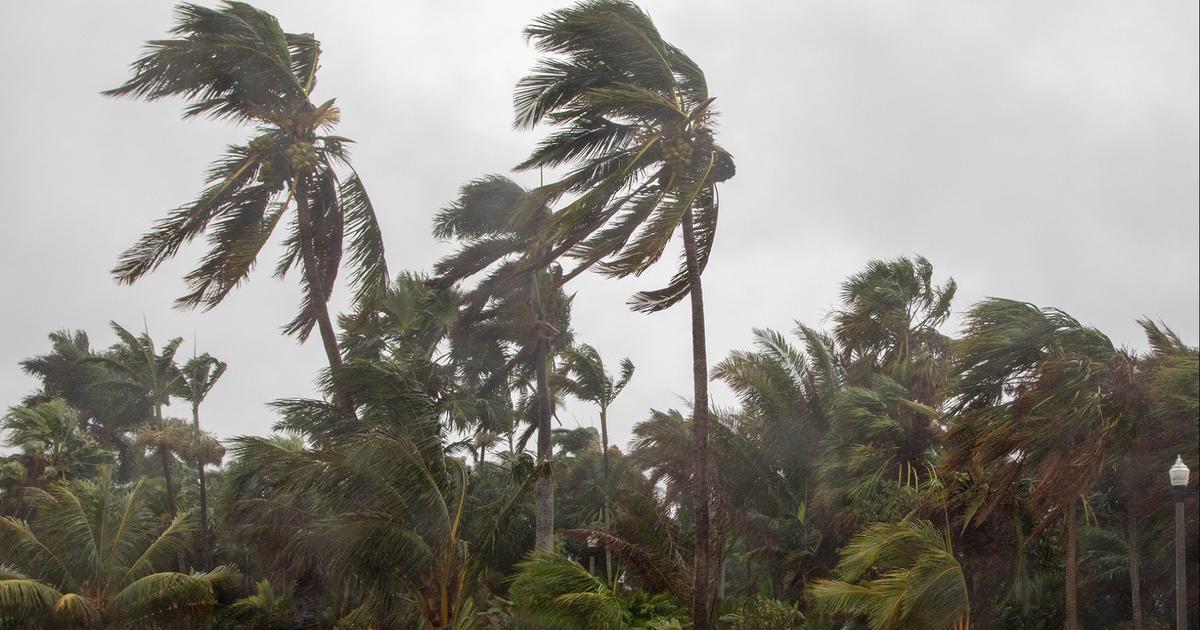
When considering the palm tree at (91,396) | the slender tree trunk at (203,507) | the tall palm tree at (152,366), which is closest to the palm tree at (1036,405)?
the slender tree trunk at (203,507)

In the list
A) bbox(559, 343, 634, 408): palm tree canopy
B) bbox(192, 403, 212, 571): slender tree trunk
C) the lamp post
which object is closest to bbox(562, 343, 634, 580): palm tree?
bbox(559, 343, 634, 408): palm tree canopy

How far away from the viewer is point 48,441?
27.7 meters

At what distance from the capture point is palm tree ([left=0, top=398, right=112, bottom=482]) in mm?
26906

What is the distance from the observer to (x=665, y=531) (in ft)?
51.9

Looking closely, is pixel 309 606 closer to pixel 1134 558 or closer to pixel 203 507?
pixel 203 507

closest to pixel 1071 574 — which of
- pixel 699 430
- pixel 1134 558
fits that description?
pixel 1134 558

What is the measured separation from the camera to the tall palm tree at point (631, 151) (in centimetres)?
1296

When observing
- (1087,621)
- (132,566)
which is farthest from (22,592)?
(1087,621)

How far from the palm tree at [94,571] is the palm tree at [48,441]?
7180mm

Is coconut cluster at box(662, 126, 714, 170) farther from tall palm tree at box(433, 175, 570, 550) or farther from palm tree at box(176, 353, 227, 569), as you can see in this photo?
palm tree at box(176, 353, 227, 569)

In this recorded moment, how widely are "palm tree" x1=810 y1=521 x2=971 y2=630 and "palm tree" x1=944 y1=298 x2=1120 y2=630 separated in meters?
1.11

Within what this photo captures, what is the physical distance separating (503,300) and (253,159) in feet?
26.2

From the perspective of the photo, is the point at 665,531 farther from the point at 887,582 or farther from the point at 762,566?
the point at 762,566

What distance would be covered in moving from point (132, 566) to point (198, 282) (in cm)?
848
